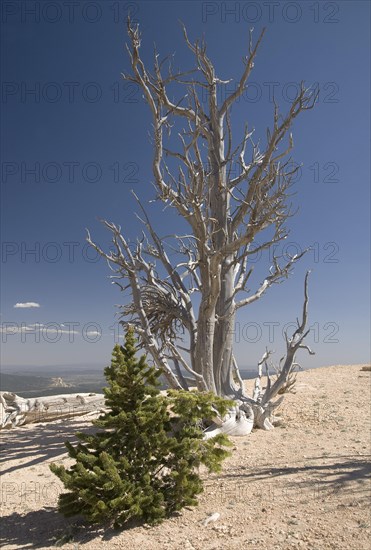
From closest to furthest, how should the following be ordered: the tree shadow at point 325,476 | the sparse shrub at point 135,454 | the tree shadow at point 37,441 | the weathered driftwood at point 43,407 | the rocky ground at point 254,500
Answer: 1. the rocky ground at point 254,500
2. the sparse shrub at point 135,454
3. the tree shadow at point 325,476
4. the tree shadow at point 37,441
5. the weathered driftwood at point 43,407

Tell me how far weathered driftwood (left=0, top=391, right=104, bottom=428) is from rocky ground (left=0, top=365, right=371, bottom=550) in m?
2.07

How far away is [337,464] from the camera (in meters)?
6.24

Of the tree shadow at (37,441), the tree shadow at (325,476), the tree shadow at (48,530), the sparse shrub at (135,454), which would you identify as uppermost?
the sparse shrub at (135,454)

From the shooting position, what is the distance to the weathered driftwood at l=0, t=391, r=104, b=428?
36.4 ft

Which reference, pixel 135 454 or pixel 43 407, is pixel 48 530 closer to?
pixel 135 454

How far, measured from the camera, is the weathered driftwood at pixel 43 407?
11106 mm

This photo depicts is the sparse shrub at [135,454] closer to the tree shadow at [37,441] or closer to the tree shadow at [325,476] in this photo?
the tree shadow at [325,476]

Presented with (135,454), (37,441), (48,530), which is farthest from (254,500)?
(37,441)

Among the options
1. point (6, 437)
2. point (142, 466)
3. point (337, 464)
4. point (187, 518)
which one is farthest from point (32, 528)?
point (6, 437)

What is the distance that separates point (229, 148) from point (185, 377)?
218 inches

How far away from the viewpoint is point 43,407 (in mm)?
11734

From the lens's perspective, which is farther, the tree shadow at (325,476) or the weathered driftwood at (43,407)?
the weathered driftwood at (43,407)

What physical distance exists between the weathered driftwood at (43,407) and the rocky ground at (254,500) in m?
2.07

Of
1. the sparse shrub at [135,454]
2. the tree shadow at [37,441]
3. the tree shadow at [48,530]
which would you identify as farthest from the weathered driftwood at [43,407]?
the sparse shrub at [135,454]
